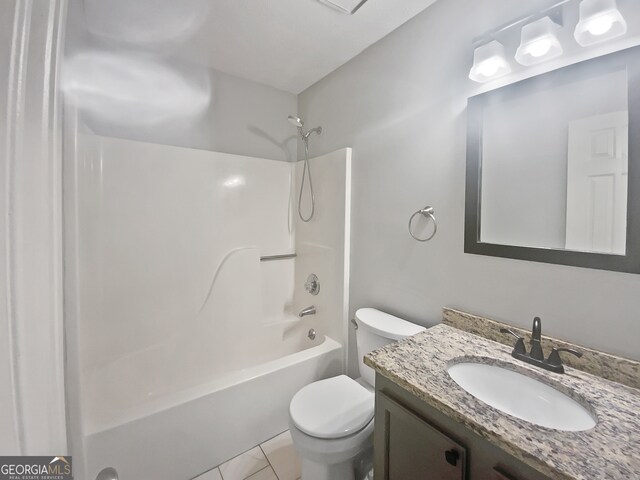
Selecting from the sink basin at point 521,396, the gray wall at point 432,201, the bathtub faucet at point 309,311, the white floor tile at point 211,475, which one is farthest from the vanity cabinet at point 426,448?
the bathtub faucet at point 309,311

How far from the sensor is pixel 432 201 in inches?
53.8

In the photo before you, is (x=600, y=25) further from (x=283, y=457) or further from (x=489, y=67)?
(x=283, y=457)

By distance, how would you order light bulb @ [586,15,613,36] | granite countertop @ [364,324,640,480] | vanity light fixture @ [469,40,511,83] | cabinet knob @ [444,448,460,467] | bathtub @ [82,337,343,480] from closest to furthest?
1. granite countertop @ [364,324,640,480]
2. cabinet knob @ [444,448,460,467]
3. light bulb @ [586,15,613,36]
4. vanity light fixture @ [469,40,511,83]
5. bathtub @ [82,337,343,480]

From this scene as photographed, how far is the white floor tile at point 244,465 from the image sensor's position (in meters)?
1.40

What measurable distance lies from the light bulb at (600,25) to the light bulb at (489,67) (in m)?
0.27

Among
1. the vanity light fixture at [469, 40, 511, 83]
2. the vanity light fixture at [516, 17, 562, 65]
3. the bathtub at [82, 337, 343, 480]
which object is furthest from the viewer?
the bathtub at [82, 337, 343, 480]

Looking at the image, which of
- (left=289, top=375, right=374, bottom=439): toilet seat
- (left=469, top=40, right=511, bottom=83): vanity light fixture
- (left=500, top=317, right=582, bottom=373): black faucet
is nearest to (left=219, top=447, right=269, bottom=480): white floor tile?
(left=289, top=375, right=374, bottom=439): toilet seat

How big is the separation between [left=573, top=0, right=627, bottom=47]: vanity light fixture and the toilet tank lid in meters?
1.27

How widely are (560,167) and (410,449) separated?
1.13 metres

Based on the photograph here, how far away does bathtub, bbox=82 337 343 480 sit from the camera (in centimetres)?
120

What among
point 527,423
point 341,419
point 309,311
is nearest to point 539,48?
point 527,423

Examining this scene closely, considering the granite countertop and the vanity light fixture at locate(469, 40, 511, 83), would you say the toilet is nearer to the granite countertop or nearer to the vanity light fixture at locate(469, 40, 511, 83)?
the granite countertop

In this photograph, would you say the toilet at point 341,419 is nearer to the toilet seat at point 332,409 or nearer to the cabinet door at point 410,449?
the toilet seat at point 332,409

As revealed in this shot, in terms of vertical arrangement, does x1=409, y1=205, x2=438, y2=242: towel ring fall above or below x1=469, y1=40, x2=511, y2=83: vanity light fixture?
below
